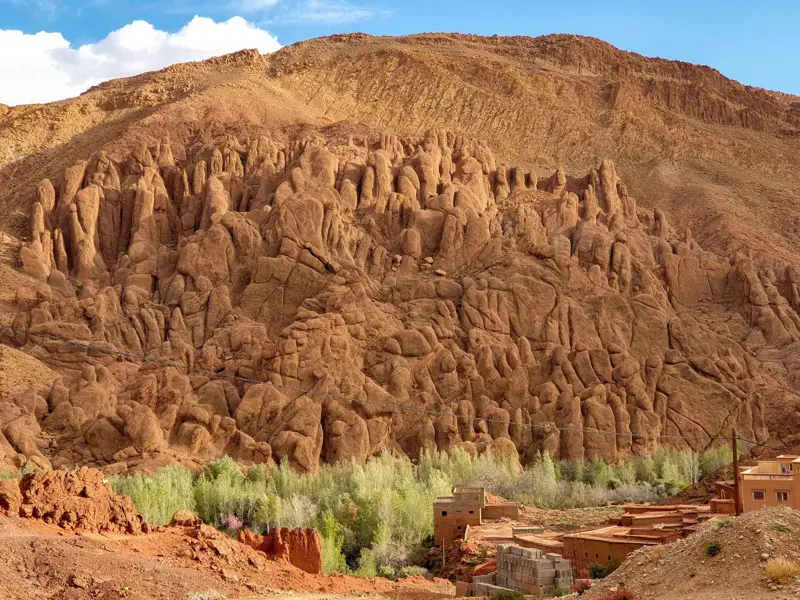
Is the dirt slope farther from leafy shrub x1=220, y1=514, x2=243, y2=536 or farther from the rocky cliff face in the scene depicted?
leafy shrub x1=220, y1=514, x2=243, y2=536

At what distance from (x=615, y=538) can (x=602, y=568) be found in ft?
8.79

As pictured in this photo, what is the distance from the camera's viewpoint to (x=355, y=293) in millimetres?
75188

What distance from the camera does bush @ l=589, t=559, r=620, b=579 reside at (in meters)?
40.9

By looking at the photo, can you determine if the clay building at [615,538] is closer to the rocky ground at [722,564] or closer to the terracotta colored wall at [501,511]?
the terracotta colored wall at [501,511]

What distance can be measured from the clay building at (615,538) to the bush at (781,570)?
13579mm

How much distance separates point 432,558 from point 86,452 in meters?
19.8

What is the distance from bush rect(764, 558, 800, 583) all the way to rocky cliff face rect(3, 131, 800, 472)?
39.5 metres

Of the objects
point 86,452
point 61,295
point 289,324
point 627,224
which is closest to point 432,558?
point 86,452

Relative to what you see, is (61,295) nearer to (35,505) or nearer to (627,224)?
(627,224)

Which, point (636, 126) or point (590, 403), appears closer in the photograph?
point (590, 403)

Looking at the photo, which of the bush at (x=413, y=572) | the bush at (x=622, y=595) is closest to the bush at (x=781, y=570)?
the bush at (x=622, y=595)

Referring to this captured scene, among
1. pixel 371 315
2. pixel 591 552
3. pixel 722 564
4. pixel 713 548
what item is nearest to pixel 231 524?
pixel 591 552

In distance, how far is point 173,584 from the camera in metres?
30.5

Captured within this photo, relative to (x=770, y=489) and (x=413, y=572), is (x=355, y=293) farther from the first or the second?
(x=770, y=489)
